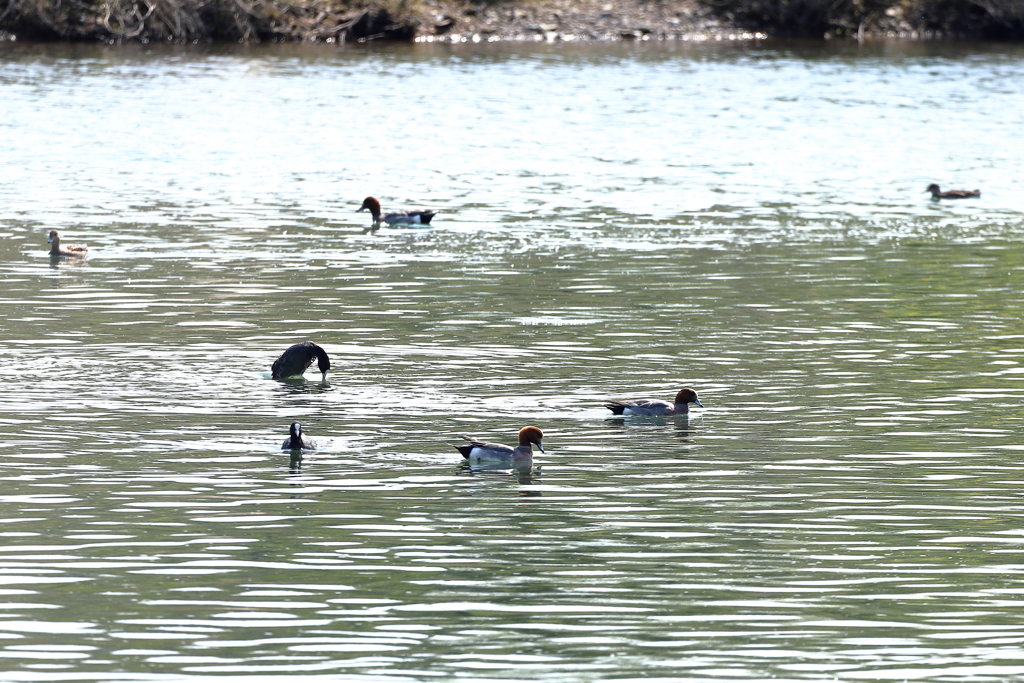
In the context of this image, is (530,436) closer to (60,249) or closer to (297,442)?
(297,442)

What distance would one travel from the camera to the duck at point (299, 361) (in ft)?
61.6

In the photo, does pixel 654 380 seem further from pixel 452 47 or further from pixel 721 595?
pixel 452 47

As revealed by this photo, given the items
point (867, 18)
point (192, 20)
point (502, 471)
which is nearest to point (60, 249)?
point (502, 471)

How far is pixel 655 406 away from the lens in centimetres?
1695

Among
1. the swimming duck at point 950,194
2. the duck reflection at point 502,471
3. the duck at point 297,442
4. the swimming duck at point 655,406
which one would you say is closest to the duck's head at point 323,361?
the duck at point 297,442

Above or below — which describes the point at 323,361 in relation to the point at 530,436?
below

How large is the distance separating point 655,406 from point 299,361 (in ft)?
13.8

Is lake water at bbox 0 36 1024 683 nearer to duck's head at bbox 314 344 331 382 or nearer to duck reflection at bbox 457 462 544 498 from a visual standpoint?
duck reflection at bbox 457 462 544 498

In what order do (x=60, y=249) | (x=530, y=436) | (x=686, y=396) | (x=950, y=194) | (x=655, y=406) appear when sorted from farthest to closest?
(x=950, y=194)
(x=60, y=249)
(x=686, y=396)
(x=655, y=406)
(x=530, y=436)

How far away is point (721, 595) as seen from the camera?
1193 cm

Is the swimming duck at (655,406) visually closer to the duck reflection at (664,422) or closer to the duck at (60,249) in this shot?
the duck reflection at (664,422)

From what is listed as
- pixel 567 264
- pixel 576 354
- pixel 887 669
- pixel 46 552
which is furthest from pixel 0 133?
pixel 887 669

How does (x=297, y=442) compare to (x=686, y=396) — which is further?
(x=686, y=396)

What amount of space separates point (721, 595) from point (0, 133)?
3597 cm
